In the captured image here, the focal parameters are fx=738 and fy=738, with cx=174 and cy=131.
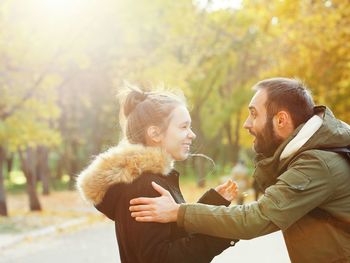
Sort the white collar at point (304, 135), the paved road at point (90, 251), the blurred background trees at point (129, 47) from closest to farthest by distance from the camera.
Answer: the white collar at point (304, 135) < the paved road at point (90, 251) < the blurred background trees at point (129, 47)

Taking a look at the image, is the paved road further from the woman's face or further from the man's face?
the man's face

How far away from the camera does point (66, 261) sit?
12281mm

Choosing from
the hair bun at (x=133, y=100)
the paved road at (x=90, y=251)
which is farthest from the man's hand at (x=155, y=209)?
the paved road at (x=90, y=251)

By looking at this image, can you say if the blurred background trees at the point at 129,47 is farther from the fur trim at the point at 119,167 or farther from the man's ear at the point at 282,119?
the man's ear at the point at 282,119

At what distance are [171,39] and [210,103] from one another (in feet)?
61.0

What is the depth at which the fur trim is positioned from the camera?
11.1ft

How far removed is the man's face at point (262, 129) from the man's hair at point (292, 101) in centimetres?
4

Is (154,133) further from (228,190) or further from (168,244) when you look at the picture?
(168,244)

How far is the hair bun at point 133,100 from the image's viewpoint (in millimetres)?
3635

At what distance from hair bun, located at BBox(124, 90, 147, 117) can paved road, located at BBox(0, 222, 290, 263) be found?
823 centimetres

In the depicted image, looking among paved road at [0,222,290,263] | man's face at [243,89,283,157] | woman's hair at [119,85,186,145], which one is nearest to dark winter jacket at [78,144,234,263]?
woman's hair at [119,85,186,145]

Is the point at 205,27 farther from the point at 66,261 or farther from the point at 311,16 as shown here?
the point at 66,261

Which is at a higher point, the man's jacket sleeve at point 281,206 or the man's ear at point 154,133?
the man's ear at point 154,133

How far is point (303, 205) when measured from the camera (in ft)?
10.1
